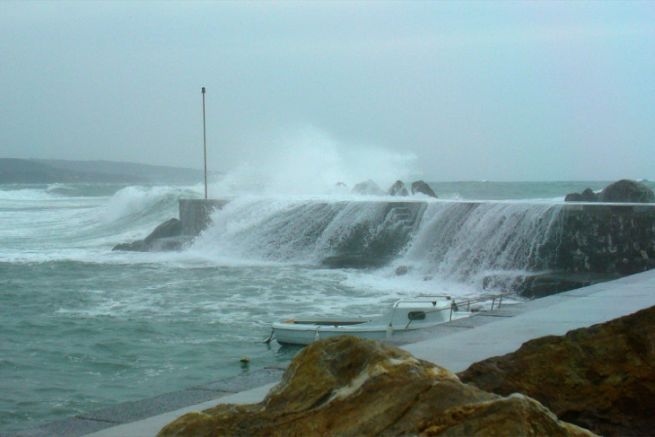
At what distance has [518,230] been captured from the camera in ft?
56.9

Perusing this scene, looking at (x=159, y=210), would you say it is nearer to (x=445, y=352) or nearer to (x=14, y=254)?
(x=14, y=254)

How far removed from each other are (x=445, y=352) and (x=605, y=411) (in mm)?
2244

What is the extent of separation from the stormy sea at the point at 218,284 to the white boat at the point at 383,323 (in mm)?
243

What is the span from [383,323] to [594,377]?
6.51m

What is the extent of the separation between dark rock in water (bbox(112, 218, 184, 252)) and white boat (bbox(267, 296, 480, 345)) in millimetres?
13723

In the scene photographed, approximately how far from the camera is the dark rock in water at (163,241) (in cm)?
2441

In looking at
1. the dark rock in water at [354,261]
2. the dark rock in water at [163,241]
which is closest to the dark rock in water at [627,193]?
the dark rock in water at [354,261]

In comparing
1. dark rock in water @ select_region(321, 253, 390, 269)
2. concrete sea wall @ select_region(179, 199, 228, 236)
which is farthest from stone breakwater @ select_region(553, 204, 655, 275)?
concrete sea wall @ select_region(179, 199, 228, 236)

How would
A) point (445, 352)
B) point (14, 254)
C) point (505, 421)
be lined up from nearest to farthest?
1. point (505, 421)
2. point (445, 352)
3. point (14, 254)

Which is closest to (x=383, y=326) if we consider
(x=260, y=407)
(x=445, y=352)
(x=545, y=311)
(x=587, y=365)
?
(x=545, y=311)

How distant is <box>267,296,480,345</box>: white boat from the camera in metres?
10.3

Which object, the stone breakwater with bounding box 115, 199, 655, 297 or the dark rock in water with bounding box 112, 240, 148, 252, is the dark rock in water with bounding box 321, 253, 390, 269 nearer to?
the stone breakwater with bounding box 115, 199, 655, 297

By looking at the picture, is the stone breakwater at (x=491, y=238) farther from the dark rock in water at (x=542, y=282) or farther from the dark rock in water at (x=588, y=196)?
the dark rock in water at (x=588, y=196)

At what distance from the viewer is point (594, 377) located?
4.02m
